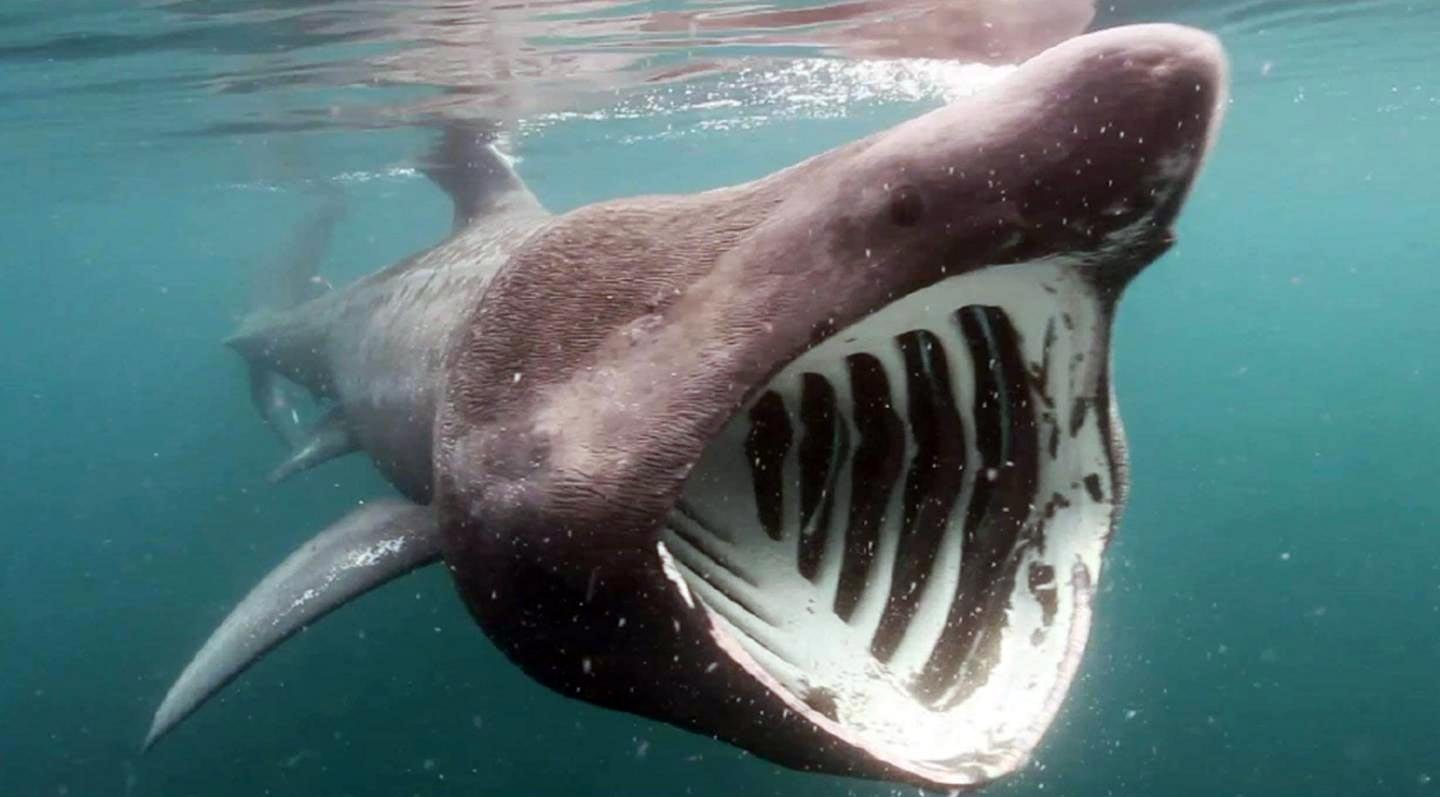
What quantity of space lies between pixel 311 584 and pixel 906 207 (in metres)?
3.74

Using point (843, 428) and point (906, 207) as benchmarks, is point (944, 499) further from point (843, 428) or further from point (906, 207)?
point (906, 207)

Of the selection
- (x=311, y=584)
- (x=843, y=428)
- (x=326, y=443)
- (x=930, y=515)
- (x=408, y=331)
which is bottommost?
(x=326, y=443)

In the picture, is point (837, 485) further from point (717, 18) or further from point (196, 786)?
point (196, 786)

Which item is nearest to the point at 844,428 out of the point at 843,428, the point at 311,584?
the point at 843,428

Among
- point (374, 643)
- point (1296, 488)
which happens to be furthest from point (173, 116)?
point (1296, 488)

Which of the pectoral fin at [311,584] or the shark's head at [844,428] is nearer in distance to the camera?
the shark's head at [844,428]

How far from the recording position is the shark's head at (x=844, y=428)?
79.8 inches

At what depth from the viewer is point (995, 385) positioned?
2666 millimetres

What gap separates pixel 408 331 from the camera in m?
5.53

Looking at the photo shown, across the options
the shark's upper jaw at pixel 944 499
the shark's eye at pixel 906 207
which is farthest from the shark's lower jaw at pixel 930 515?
the shark's eye at pixel 906 207

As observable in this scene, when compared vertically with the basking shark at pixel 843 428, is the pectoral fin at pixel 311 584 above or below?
below

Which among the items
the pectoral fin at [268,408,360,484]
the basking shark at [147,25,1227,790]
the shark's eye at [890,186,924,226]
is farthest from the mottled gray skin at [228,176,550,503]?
the shark's eye at [890,186,924,226]

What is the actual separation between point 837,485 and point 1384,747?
12604 mm

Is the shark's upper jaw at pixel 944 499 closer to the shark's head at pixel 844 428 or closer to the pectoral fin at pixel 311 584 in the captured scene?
the shark's head at pixel 844 428
